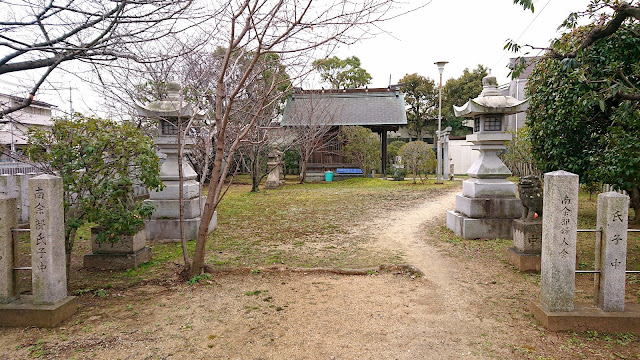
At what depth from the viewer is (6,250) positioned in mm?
3600

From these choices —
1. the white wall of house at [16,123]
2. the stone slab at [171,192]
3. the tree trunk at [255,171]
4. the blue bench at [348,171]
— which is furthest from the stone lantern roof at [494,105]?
the blue bench at [348,171]

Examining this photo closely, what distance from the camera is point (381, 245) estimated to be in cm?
680

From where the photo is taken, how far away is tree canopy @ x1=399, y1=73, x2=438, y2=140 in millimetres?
28719

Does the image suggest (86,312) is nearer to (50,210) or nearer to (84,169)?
(50,210)

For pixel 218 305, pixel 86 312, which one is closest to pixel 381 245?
pixel 218 305

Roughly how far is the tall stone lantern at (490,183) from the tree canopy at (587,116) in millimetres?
580

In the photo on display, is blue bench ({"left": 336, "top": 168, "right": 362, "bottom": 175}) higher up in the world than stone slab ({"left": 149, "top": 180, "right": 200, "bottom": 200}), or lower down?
higher up

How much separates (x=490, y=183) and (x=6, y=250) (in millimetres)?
6990

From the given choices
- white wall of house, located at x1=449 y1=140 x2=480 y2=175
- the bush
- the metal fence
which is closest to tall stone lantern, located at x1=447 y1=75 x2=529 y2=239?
the bush

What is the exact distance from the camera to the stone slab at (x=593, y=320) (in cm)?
335

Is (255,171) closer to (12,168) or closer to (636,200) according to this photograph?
(12,168)

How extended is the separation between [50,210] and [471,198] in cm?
639

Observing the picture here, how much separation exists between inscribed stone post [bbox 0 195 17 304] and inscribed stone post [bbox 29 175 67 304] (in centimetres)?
23

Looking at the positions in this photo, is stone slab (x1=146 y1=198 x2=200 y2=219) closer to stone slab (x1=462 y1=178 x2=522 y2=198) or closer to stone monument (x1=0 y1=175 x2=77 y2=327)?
stone monument (x1=0 y1=175 x2=77 y2=327)
